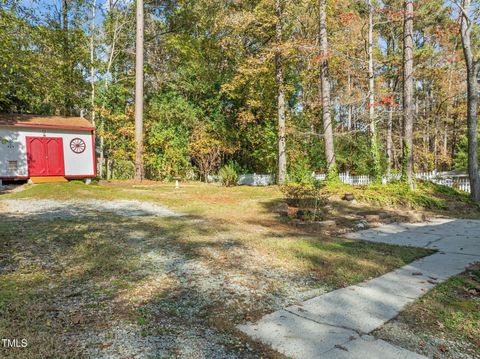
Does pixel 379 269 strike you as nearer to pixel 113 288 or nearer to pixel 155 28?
pixel 113 288

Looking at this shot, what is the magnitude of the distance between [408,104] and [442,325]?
10.4 m

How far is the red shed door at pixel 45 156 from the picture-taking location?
13555mm

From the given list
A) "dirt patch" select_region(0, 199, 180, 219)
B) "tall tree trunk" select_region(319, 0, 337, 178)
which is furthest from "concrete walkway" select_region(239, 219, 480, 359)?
"tall tree trunk" select_region(319, 0, 337, 178)

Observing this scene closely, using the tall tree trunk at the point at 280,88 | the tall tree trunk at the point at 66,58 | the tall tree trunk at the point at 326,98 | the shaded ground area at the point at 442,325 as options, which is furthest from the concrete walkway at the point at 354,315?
the tall tree trunk at the point at 280,88

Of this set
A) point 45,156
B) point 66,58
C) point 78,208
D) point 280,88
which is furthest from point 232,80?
point 78,208

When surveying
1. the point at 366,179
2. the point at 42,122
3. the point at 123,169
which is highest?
the point at 42,122

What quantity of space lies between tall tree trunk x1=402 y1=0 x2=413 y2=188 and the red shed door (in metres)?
14.2

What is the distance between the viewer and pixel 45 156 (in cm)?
1391

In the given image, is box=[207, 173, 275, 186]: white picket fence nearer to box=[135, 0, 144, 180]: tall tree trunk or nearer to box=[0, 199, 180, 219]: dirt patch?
box=[135, 0, 144, 180]: tall tree trunk

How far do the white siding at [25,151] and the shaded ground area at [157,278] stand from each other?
7675 millimetres

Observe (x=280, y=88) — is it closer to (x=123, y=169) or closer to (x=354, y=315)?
(x=123, y=169)

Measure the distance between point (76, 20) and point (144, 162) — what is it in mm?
9491

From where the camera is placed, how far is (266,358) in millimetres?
2096

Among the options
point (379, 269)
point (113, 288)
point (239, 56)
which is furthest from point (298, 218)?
point (239, 56)
